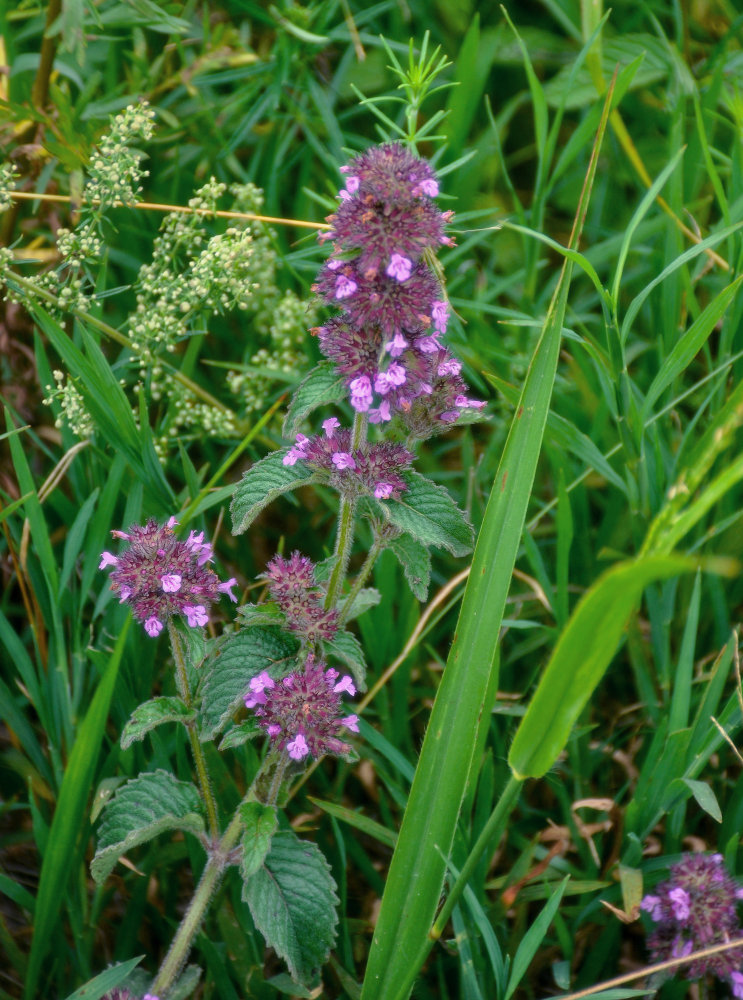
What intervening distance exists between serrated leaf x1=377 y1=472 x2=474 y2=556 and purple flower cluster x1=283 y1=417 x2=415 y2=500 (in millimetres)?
19

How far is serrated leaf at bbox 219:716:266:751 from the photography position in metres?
1.42

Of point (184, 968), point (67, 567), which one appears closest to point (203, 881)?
point (184, 968)

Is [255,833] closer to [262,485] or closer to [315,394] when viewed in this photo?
[262,485]

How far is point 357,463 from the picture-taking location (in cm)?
145

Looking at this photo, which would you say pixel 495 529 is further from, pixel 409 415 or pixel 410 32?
pixel 410 32

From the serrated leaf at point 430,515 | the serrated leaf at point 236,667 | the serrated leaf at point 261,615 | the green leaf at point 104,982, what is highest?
the serrated leaf at point 430,515

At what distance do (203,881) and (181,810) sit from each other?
0.41ft

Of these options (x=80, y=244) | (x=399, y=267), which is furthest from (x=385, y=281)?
(x=80, y=244)

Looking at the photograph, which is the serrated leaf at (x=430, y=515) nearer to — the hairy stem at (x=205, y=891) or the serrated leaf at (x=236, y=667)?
the serrated leaf at (x=236, y=667)

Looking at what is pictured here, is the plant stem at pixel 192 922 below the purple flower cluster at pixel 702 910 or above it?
above

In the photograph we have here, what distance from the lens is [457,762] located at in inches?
53.9

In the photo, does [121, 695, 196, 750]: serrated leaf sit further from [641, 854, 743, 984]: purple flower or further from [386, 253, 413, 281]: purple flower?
[641, 854, 743, 984]: purple flower

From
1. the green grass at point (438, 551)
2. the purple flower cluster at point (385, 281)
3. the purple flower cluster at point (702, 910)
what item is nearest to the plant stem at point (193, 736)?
the green grass at point (438, 551)

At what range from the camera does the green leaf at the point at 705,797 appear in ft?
5.17
